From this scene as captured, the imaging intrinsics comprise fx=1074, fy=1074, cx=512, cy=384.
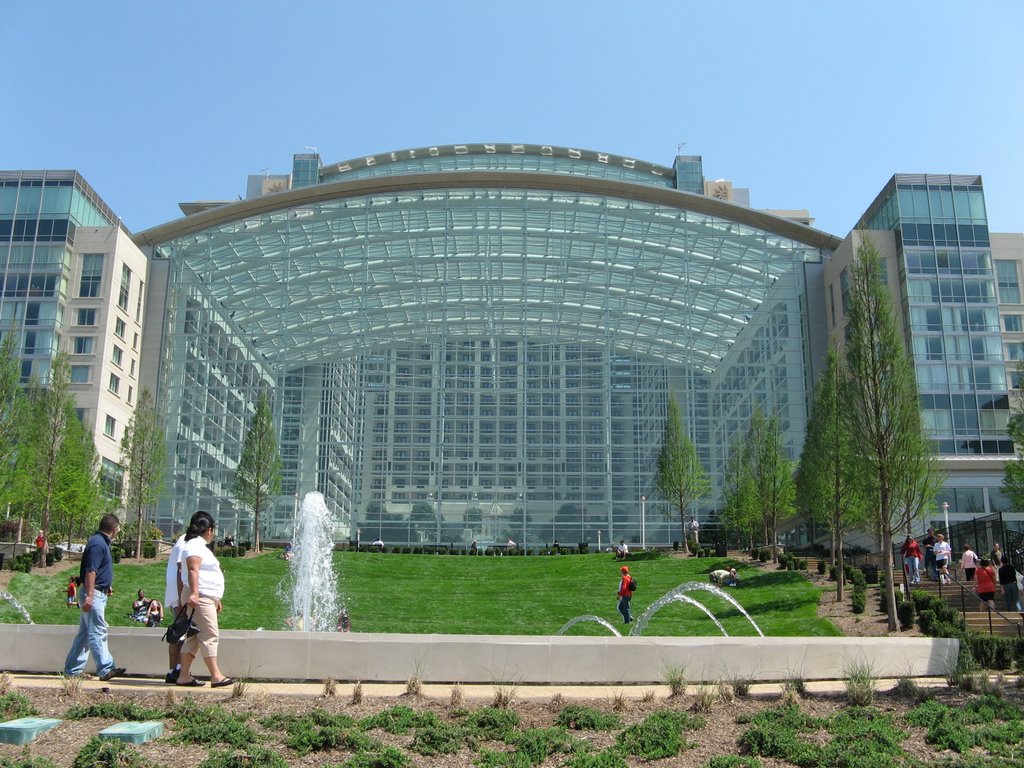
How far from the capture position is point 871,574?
31.9 metres

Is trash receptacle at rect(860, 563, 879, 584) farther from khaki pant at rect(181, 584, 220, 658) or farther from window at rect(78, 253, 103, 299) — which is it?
window at rect(78, 253, 103, 299)

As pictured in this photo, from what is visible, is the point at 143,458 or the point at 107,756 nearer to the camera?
the point at 107,756

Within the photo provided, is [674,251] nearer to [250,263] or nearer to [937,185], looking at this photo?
[937,185]

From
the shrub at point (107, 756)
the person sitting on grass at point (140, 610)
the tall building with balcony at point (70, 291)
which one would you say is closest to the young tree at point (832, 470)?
the person sitting on grass at point (140, 610)

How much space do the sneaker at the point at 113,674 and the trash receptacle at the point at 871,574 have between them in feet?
78.3

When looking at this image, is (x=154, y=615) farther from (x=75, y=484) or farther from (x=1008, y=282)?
(x=1008, y=282)

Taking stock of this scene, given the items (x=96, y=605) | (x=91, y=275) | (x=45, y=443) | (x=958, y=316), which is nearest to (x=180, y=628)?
(x=96, y=605)

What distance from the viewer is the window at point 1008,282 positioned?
1941 inches

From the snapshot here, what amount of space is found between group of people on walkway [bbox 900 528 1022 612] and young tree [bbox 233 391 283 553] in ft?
90.6

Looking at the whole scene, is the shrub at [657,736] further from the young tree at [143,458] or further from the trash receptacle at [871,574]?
the young tree at [143,458]

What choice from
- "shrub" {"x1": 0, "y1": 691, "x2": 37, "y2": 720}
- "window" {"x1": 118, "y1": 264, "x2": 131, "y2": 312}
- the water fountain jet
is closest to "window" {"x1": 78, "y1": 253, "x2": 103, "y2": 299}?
"window" {"x1": 118, "y1": 264, "x2": 131, "y2": 312}

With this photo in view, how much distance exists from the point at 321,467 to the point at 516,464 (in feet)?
36.3

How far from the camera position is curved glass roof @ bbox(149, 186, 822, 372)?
2218 inches

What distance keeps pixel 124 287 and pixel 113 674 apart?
46.9 m
